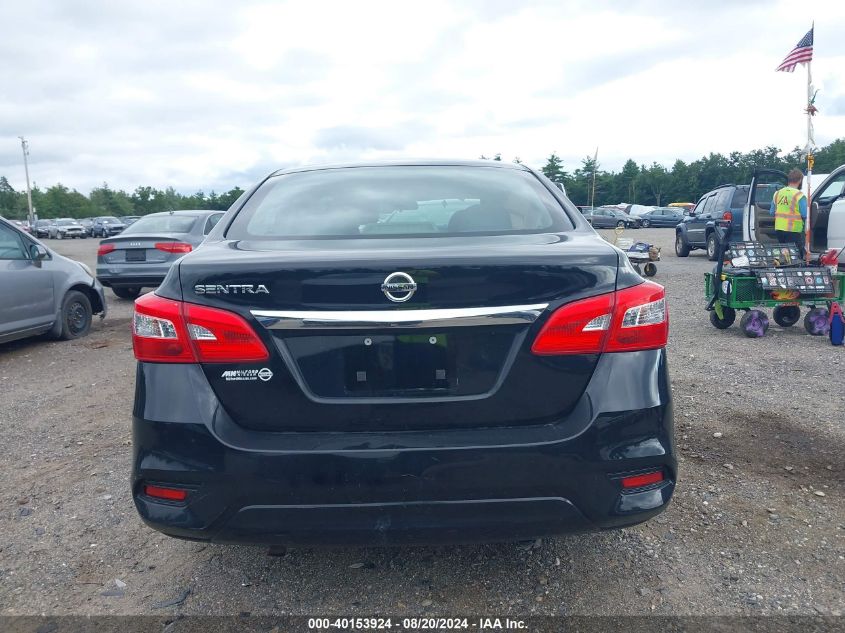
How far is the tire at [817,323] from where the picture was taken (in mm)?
7273

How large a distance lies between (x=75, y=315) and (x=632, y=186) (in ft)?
276

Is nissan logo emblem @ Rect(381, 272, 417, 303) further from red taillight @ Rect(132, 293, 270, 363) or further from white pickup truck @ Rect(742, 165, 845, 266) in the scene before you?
white pickup truck @ Rect(742, 165, 845, 266)

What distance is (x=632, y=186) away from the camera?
8450 cm

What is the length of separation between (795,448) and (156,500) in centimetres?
351

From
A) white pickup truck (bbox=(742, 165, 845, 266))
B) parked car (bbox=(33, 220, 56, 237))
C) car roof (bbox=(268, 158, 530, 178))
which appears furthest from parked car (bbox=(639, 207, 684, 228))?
parked car (bbox=(33, 220, 56, 237))

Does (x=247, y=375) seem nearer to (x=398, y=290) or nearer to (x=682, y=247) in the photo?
(x=398, y=290)

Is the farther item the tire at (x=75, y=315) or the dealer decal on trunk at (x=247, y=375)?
the tire at (x=75, y=315)

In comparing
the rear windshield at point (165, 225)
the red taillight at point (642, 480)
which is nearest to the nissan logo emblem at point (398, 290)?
the red taillight at point (642, 480)

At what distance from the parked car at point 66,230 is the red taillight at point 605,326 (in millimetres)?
58756

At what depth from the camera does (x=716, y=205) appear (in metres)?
15.9

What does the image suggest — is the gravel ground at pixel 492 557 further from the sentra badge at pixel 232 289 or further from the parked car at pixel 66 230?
the parked car at pixel 66 230

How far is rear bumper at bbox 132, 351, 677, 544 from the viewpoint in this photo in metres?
2.07

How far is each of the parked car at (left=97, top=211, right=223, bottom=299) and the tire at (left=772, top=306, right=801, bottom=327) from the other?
8.02 m

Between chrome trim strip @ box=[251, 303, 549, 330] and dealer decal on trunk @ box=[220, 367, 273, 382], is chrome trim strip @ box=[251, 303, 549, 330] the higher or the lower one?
the higher one
